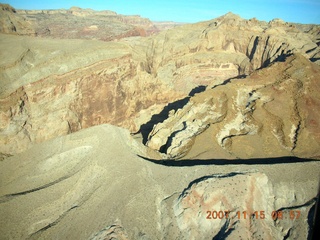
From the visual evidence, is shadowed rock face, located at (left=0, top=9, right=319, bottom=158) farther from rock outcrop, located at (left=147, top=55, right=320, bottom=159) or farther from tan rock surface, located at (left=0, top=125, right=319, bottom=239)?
tan rock surface, located at (left=0, top=125, right=319, bottom=239)

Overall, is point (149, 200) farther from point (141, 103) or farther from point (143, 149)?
point (141, 103)

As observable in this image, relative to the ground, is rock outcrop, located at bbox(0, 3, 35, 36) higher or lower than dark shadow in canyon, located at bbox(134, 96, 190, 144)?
higher

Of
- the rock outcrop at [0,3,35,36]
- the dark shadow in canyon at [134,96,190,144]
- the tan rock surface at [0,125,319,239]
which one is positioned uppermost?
the rock outcrop at [0,3,35,36]
